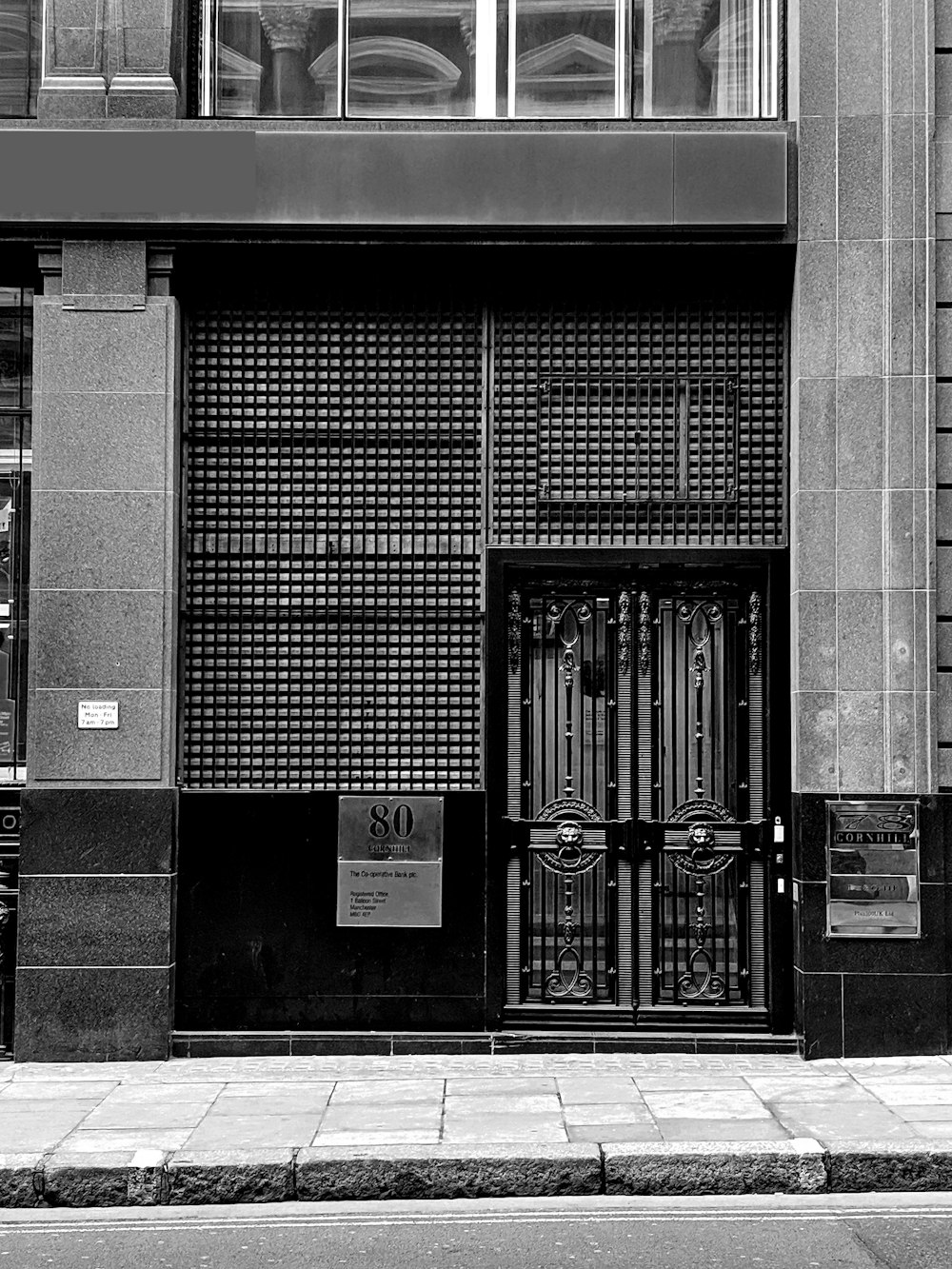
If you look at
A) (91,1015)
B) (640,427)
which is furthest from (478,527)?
(91,1015)

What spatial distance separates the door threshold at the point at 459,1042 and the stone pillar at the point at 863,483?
540 mm

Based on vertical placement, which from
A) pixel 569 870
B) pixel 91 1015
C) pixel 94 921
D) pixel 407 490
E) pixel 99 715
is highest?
pixel 407 490

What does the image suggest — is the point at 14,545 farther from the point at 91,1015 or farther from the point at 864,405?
the point at 864,405

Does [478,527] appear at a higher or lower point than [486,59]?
lower

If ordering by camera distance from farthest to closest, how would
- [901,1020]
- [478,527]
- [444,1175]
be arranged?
1. [478,527]
2. [901,1020]
3. [444,1175]

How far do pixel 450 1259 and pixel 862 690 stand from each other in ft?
15.5

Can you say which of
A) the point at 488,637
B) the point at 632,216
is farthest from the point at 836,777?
the point at 632,216

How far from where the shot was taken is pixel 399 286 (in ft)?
31.9

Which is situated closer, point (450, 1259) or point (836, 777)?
point (450, 1259)

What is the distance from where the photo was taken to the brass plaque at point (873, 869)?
909 centimetres

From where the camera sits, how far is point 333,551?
9602 millimetres

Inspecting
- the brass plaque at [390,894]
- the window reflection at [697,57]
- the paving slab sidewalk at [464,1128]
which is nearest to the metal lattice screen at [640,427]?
→ the window reflection at [697,57]

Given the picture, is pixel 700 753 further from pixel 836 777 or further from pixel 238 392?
pixel 238 392

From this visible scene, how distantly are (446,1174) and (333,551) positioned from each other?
4256 millimetres
